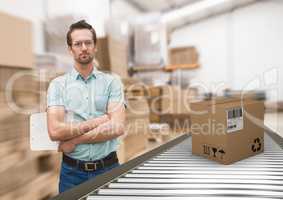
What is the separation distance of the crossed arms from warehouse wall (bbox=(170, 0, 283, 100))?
815 cm

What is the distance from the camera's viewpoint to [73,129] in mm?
1631

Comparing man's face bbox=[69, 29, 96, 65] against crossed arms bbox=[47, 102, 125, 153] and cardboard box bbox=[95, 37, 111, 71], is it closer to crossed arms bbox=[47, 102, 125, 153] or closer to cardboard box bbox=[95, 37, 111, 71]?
crossed arms bbox=[47, 102, 125, 153]

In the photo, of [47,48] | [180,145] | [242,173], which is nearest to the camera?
[242,173]

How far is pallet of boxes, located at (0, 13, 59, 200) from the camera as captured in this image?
177cm

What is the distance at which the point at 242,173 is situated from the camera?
4.18ft

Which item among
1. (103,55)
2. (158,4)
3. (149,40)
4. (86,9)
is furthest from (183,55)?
(103,55)

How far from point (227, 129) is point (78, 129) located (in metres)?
0.73

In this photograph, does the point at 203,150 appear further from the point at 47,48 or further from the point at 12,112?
the point at 47,48

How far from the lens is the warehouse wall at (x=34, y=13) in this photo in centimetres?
289

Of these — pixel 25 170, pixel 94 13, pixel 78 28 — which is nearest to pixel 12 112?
pixel 25 170

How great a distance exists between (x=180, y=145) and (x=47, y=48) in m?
1.76

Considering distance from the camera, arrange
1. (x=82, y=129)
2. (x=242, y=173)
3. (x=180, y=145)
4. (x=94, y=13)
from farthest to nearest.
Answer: (x=94, y=13) < (x=180, y=145) < (x=82, y=129) < (x=242, y=173)

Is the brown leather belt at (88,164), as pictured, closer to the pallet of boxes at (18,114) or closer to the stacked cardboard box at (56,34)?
the pallet of boxes at (18,114)

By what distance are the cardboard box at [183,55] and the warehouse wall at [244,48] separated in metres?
1.54
